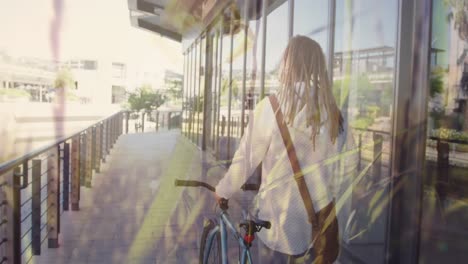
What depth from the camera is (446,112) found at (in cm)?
268

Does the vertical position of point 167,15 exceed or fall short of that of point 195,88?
it exceeds it

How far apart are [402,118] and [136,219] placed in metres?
3.06

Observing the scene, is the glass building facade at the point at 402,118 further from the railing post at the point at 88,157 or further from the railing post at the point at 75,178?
the railing post at the point at 88,157

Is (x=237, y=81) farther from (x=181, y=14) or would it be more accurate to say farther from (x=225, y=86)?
(x=181, y=14)

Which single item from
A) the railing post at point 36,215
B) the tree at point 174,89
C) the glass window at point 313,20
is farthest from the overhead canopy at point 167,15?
the railing post at point 36,215

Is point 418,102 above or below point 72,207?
above

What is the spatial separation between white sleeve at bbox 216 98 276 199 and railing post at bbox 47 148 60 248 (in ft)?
8.46

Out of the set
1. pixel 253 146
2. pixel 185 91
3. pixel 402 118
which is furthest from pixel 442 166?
pixel 185 91

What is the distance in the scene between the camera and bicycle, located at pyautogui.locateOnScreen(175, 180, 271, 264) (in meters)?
1.59

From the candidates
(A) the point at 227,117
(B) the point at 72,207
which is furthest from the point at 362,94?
(A) the point at 227,117

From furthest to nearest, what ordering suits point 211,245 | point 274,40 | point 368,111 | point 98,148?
A: point 98,148 < point 274,40 < point 368,111 < point 211,245

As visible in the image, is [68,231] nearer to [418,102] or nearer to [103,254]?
[103,254]

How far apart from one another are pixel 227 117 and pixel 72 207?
169 inches

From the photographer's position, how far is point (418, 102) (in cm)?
245
